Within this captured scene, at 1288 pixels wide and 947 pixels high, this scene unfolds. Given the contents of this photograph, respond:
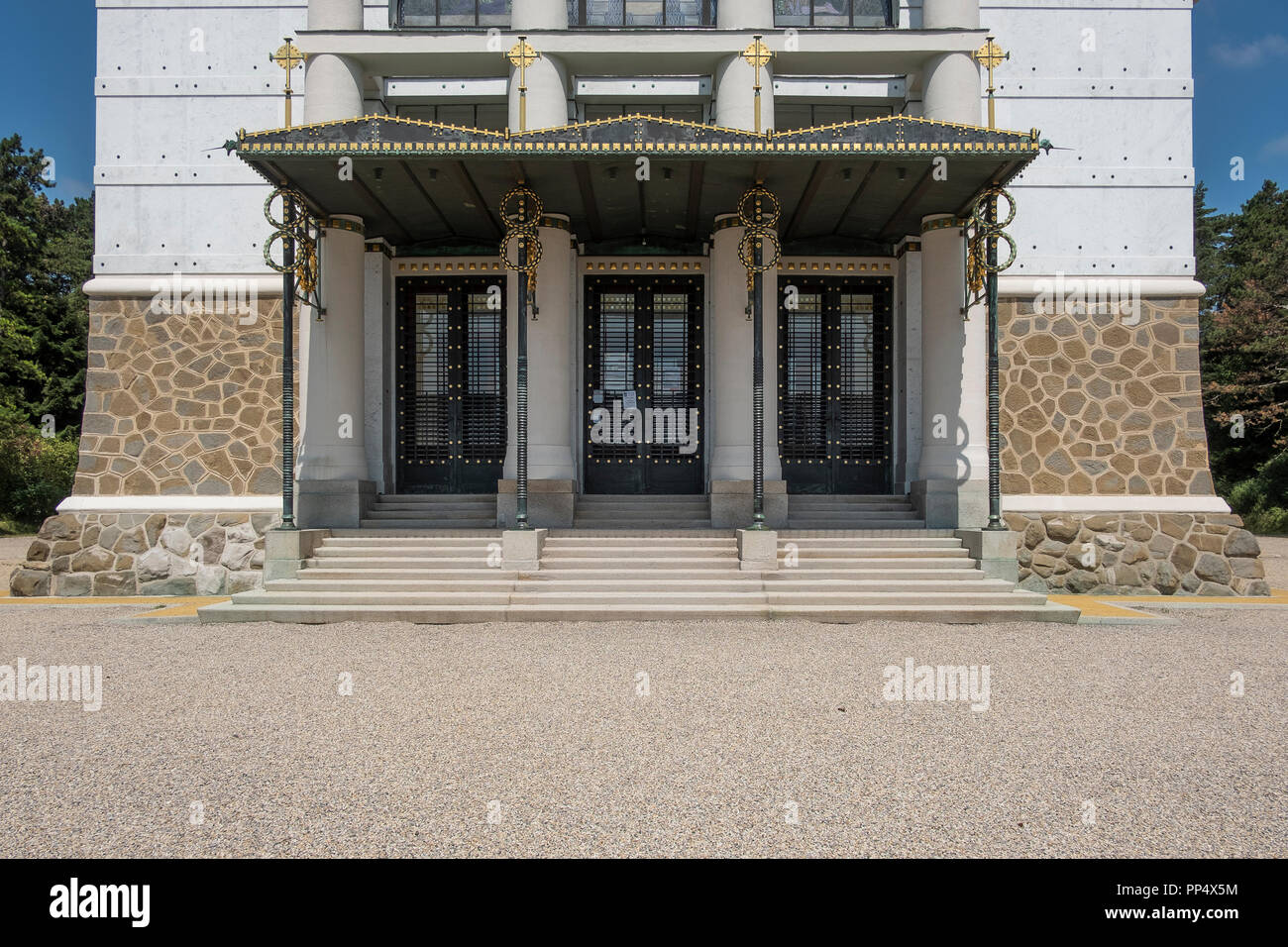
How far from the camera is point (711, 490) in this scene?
463 inches

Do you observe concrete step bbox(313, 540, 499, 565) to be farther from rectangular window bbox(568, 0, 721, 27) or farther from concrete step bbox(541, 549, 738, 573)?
rectangular window bbox(568, 0, 721, 27)

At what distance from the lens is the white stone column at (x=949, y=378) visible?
11789mm

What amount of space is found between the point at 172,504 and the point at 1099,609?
1275cm

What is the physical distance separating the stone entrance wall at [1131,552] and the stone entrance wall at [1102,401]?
0.45 metres

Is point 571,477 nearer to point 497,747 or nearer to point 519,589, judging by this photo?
point 519,589

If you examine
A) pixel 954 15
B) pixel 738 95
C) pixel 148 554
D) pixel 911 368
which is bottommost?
pixel 148 554

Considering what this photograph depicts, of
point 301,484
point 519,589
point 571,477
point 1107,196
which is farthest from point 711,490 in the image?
point 1107,196

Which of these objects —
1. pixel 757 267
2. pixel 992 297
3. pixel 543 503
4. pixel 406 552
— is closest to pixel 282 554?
pixel 406 552

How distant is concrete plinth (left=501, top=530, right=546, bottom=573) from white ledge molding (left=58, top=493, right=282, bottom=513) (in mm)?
4130

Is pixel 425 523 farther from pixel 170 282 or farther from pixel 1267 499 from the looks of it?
pixel 1267 499

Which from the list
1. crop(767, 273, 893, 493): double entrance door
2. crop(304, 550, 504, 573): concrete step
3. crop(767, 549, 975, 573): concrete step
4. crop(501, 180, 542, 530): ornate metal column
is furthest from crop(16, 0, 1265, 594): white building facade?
crop(304, 550, 504, 573): concrete step

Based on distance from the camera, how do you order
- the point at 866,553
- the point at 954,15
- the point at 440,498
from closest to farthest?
the point at 866,553
the point at 954,15
the point at 440,498

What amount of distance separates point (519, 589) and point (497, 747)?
5.18 metres

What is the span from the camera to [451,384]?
13.5m
